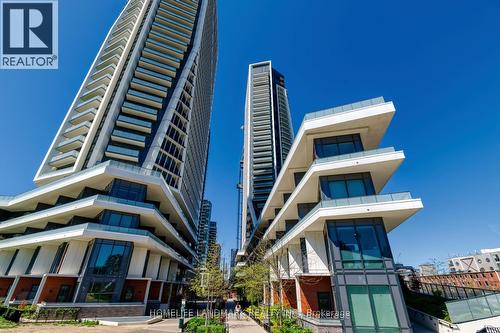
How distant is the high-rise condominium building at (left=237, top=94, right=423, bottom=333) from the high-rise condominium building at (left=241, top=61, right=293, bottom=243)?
44.3 metres

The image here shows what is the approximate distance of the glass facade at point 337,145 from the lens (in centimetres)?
2058

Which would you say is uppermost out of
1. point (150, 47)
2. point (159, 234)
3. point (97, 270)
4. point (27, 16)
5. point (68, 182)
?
point (150, 47)

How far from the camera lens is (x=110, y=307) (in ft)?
74.1

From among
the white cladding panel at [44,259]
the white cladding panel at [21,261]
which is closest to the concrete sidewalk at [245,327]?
the white cladding panel at [44,259]

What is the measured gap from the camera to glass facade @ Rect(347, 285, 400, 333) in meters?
15.0

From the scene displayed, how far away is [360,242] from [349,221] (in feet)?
5.65

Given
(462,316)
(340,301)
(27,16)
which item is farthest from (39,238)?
(462,316)

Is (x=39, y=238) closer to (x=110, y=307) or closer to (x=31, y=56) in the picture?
(x=110, y=307)

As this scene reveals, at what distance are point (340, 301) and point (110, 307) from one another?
21.7 metres

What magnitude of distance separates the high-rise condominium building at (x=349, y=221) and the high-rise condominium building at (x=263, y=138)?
145 feet

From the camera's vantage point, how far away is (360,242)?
58.2ft

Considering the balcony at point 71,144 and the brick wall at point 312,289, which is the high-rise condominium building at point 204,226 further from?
the brick wall at point 312,289

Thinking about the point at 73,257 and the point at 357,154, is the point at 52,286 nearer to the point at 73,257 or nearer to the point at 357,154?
the point at 73,257

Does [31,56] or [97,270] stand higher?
[31,56]
